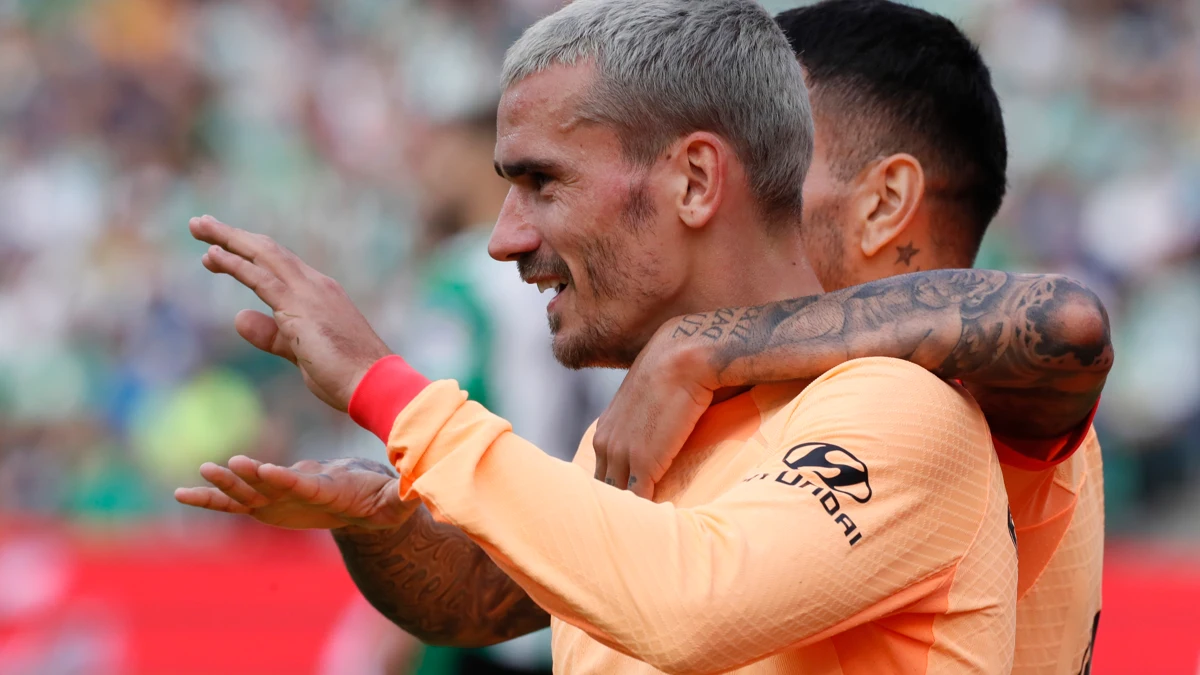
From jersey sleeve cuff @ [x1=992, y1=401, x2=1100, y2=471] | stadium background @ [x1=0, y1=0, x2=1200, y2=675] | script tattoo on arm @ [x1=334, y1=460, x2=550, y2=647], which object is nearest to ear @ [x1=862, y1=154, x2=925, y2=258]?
jersey sleeve cuff @ [x1=992, y1=401, x2=1100, y2=471]

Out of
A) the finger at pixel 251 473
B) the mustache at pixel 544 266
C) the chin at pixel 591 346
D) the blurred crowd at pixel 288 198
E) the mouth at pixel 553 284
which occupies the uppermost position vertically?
the blurred crowd at pixel 288 198

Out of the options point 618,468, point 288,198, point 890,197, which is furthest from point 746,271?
point 288,198

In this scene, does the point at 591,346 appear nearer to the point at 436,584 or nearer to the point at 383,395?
the point at 383,395

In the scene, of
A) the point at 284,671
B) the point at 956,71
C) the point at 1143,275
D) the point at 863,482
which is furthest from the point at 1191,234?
the point at 863,482

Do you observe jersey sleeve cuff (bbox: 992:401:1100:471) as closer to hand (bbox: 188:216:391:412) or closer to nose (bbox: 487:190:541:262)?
nose (bbox: 487:190:541:262)

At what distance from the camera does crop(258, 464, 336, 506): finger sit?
2311 millimetres

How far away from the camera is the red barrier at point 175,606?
6.56m

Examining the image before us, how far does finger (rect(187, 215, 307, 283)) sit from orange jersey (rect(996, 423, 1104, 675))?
123cm

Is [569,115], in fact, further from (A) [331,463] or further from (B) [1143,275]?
(B) [1143,275]

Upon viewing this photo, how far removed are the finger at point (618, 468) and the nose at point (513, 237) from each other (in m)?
0.36

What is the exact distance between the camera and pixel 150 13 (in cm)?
1382

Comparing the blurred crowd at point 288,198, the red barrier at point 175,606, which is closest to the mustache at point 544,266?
the red barrier at point 175,606

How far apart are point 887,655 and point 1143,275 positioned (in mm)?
7594

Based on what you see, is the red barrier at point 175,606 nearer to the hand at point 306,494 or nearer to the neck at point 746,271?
the hand at point 306,494
